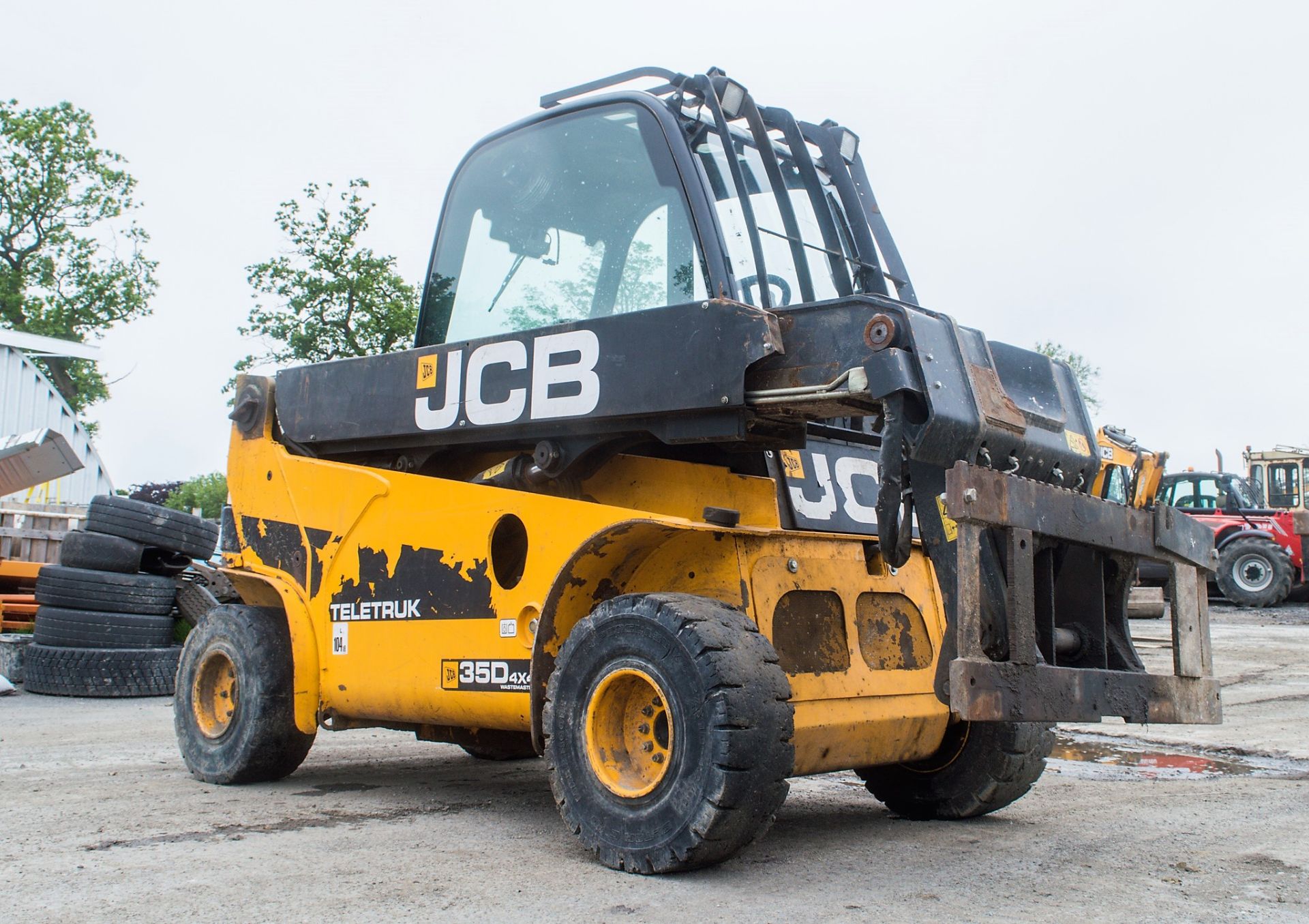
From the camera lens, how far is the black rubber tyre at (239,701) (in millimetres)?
6367

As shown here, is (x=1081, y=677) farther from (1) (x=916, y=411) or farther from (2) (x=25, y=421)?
(2) (x=25, y=421)

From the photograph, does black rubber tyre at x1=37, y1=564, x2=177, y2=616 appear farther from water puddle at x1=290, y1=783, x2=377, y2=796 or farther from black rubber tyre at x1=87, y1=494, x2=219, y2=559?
water puddle at x1=290, y1=783, x2=377, y2=796

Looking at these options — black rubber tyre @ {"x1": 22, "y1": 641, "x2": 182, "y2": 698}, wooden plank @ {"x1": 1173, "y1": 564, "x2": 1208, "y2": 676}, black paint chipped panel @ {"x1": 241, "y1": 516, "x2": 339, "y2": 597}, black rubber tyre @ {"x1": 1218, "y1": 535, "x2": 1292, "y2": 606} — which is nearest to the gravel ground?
wooden plank @ {"x1": 1173, "y1": 564, "x2": 1208, "y2": 676}

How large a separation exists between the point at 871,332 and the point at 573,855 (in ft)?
7.00

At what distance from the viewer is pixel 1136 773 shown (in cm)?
709

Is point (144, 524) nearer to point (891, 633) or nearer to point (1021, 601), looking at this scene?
point (891, 633)

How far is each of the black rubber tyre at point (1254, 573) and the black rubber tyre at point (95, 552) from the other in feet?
59.1

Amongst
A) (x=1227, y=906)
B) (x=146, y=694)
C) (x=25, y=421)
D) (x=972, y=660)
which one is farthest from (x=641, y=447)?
(x=25, y=421)

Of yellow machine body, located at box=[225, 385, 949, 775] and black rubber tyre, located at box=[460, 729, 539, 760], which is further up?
yellow machine body, located at box=[225, 385, 949, 775]

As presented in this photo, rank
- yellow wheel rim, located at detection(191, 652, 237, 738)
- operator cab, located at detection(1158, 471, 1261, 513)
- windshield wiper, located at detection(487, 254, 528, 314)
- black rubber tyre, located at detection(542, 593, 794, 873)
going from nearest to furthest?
black rubber tyre, located at detection(542, 593, 794, 873) < windshield wiper, located at detection(487, 254, 528, 314) < yellow wheel rim, located at detection(191, 652, 237, 738) < operator cab, located at detection(1158, 471, 1261, 513)

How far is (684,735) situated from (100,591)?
8.06m

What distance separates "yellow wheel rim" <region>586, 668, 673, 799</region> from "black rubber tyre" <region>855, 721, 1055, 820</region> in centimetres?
131

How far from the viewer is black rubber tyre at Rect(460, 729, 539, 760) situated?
632 centimetres

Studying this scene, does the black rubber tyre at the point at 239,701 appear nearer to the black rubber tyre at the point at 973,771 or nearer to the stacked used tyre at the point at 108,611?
the black rubber tyre at the point at 973,771
